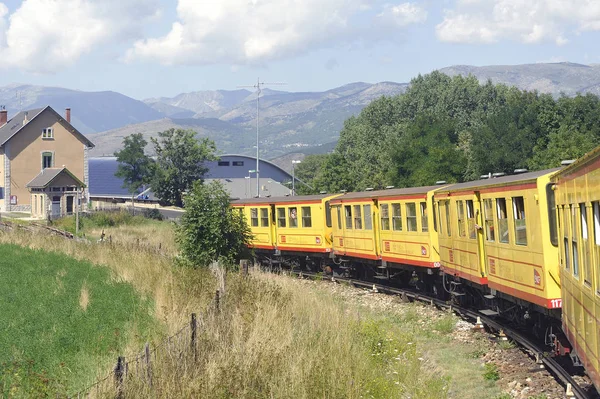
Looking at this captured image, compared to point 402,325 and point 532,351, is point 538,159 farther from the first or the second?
point 532,351

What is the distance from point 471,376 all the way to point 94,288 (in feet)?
32.5

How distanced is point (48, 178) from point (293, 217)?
141 ft

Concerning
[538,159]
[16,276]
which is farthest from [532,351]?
[538,159]

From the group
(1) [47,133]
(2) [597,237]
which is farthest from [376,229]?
(1) [47,133]

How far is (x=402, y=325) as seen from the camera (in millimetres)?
19453

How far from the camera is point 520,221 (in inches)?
575

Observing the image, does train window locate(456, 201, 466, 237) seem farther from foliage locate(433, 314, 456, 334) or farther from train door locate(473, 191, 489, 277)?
foliage locate(433, 314, 456, 334)

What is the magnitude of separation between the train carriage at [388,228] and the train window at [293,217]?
7.86 ft

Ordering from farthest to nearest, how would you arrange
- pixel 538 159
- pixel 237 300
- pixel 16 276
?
1. pixel 538 159
2. pixel 16 276
3. pixel 237 300

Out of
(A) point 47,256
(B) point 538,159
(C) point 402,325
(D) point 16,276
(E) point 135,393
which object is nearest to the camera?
(E) point 135,393

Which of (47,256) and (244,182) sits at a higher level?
(244,182)

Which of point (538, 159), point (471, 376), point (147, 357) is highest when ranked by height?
point (538, 159)

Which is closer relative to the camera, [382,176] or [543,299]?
[543,299]

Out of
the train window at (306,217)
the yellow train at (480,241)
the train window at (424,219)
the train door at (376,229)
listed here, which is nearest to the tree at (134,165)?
the yellow train at (480,241)
